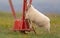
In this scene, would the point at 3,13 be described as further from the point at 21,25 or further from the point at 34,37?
the point at 34,37

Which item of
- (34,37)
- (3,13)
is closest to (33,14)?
(34,37)

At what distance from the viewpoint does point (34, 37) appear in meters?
8.50

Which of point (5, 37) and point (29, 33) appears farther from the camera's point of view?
point (29, 33)

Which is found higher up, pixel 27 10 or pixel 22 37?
pixel 27 10

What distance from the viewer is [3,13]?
17.2 m

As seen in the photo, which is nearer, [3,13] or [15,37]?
[15,37]

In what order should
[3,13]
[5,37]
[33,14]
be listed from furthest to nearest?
[3,13], [33,14], [5,37]

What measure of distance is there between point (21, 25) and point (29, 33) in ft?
1.12

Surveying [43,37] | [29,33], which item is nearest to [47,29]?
[29,33]

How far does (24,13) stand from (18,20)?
312mm

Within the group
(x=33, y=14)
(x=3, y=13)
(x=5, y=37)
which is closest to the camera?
(x=5, y=37)

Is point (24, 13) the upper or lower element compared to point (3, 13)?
upper

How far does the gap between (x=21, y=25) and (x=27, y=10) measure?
523 mm

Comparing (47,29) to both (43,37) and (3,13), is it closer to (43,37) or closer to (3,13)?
(43,37)
